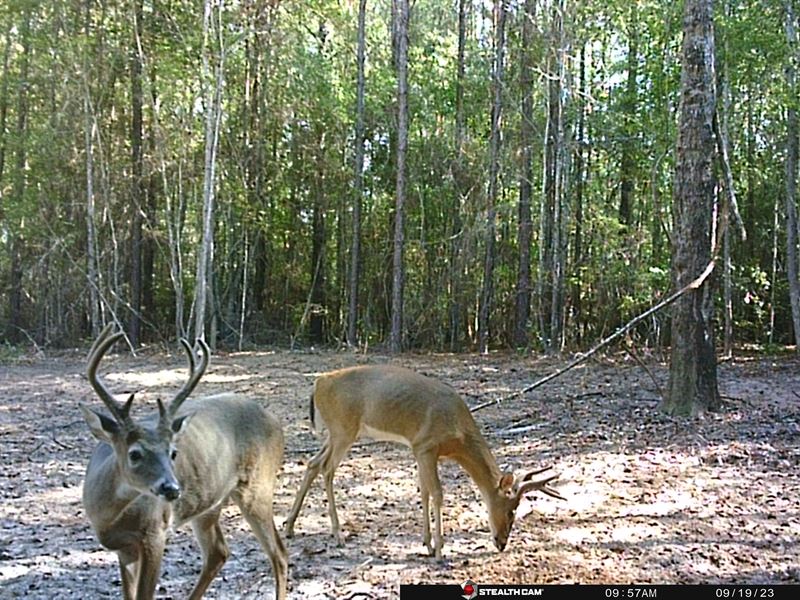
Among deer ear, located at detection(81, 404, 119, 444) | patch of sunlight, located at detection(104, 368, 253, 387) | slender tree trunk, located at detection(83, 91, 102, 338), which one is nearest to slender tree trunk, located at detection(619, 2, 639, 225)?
patch of sunlight, located at detection(104, 368, 253, 387)

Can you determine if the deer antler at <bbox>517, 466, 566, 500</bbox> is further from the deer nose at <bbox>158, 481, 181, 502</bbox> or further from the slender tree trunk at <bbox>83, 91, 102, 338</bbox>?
the slender tree trunk at <bbox>83, 91, 102, 338</bbox>

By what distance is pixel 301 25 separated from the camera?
63.6 feet

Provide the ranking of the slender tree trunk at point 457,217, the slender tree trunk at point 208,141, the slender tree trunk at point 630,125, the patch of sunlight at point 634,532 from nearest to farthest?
the patch of sunlight at point 634,532, the slender tree trunk at point 208,141, the slender tree trunk at point 630,125, the slender tree trunk at point 457,217

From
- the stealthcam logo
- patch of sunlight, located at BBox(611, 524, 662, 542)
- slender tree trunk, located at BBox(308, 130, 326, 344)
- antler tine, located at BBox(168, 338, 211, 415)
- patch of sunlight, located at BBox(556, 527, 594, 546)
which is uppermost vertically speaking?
slender tree trunk, located at BBox(308, 130, 326, 344)

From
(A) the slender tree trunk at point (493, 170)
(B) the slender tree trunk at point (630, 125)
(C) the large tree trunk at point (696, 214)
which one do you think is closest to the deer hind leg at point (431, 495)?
(C) the large tree trunk at point (696, 214)

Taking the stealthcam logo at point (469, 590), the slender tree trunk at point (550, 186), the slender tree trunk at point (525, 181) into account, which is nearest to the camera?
the stealthcam logo at point (469, 590)

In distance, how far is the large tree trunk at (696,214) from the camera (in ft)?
27.6

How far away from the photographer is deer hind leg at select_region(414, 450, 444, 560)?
4735 millimetres

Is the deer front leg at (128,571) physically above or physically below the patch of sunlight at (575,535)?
above

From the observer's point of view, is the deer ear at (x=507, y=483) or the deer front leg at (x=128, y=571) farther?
the deer ear at (x=507, y=483)

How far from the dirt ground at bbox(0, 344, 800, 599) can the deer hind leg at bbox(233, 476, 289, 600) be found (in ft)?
0.79

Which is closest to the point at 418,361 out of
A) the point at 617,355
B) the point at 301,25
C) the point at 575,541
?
the point at 617,355

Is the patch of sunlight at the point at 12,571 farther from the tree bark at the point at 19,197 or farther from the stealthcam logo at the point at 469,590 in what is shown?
the tree bark at the point at 19,197

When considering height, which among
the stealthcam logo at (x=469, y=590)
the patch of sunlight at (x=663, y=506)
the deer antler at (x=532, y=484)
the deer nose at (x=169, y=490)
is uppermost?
the deer nose at (x=169, y=490)
